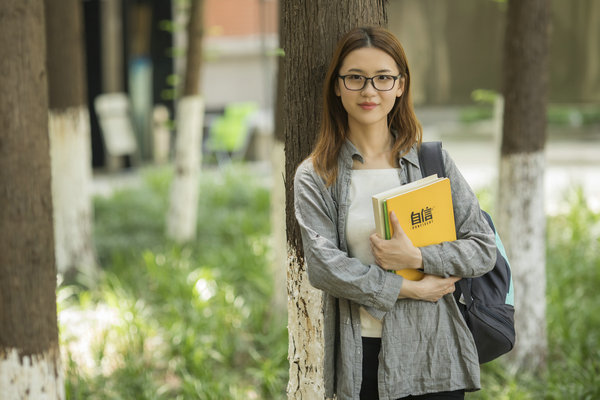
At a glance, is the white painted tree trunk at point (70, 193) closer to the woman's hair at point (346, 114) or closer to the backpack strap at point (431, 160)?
the woman's hair at point (346, 114)

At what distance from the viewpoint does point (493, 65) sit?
773cm

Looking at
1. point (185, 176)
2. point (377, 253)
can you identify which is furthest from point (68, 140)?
point (377, 253)

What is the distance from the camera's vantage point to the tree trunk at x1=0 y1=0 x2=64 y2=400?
→ 3234 mm

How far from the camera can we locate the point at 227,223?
806 centimetres

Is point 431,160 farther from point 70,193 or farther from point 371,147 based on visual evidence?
point 70,193

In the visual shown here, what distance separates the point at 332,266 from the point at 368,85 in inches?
21.6

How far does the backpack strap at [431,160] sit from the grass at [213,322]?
235 cm

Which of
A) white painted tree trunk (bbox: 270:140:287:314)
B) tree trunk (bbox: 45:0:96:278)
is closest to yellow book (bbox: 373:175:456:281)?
white painted tree trunk (bbox: 270:140:287:314)

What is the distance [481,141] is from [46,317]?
13.8m

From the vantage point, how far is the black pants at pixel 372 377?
2148 mm

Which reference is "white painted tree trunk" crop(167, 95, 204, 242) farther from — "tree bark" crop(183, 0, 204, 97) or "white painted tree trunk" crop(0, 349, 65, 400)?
"white painted tree trunk" crop(0, 349, 65, 400)

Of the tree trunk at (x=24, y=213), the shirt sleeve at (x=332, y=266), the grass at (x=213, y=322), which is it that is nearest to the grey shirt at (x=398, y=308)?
the shirt sleeve at (x=332, y=266)

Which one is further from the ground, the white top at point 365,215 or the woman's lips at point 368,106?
the woman's lips at point 368,106

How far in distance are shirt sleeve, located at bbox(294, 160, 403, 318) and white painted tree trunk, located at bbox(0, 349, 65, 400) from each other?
6.14 feet
